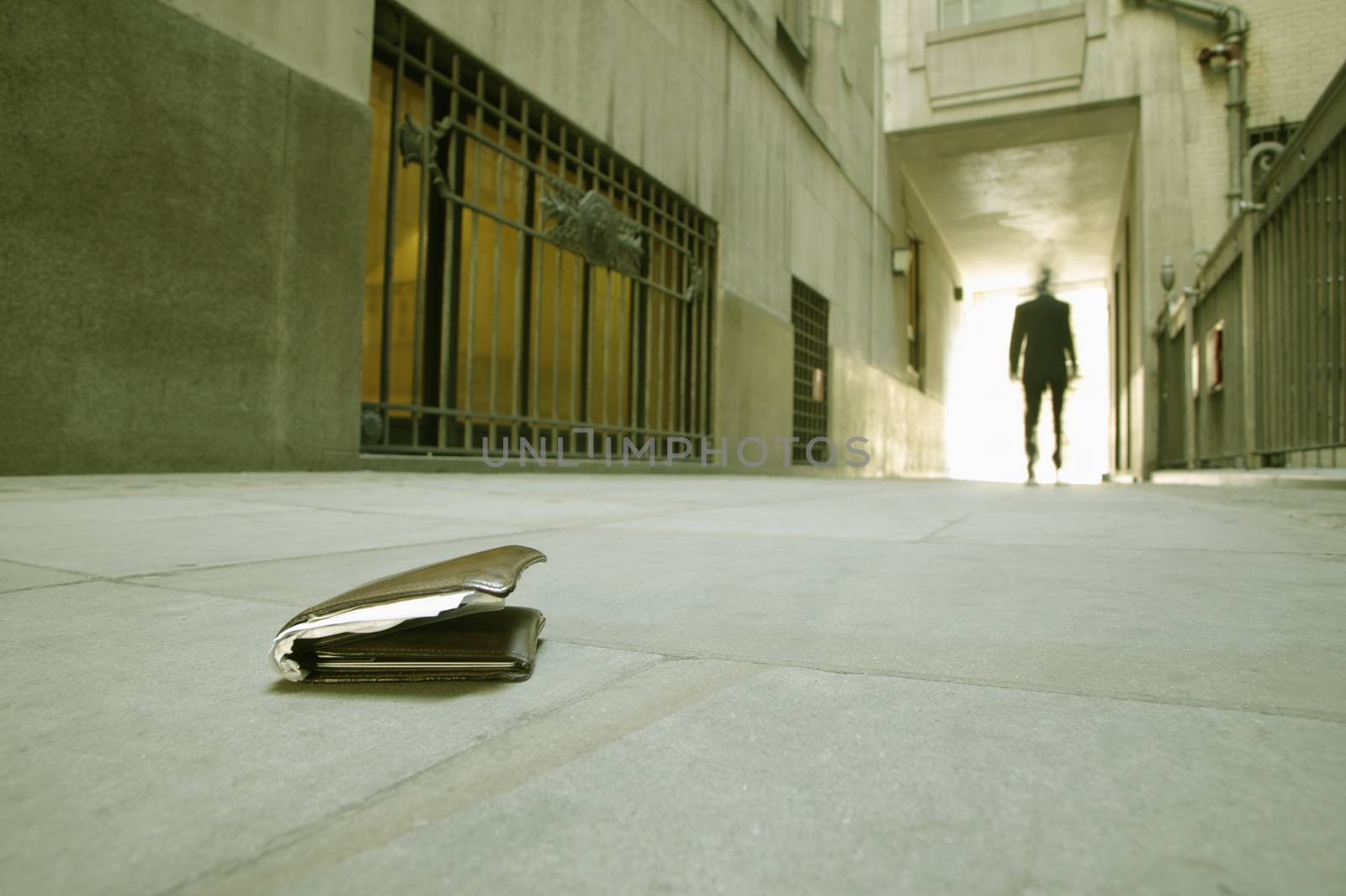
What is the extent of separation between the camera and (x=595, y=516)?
8.52 ft

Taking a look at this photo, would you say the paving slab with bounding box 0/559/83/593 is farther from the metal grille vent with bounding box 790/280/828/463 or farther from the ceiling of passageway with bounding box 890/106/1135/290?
the ceiling of passageway with bounding box 890/106/1135/290

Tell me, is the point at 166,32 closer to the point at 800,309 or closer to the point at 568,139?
the point at 568,139

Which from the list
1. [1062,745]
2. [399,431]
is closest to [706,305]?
[399,431]

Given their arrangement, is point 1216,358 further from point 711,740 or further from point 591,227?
point 711,740

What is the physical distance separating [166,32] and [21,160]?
0.85m

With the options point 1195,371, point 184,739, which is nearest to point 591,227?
point 1195,371

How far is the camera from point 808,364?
35.3ft

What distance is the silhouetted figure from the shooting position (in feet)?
23.6

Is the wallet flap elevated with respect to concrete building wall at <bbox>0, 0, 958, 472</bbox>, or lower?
lower

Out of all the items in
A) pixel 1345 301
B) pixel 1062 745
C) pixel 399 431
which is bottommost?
pixel 1062 745

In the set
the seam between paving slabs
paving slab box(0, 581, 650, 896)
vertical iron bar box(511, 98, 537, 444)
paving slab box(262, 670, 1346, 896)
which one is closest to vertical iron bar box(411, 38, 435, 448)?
vertical iron bar box(511, 98, 537, 444)

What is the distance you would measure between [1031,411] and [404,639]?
760 centimetres

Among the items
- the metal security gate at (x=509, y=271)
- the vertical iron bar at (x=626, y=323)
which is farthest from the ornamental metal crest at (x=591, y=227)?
the vertical iron bar at (x=626, y=323)

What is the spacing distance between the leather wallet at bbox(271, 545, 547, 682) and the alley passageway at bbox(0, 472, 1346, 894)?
0.02 m
